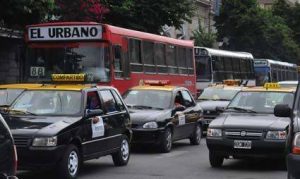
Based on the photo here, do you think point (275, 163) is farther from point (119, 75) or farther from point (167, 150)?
point (119, 75)

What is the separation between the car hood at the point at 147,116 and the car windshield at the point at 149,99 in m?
0.46

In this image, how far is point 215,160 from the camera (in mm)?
12859

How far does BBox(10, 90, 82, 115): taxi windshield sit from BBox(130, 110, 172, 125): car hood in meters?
3.39

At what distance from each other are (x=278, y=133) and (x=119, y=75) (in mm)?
7683

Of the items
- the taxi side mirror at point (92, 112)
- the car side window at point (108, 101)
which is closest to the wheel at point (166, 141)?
the car side window at point (108, 101)

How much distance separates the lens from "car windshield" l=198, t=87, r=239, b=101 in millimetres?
21391

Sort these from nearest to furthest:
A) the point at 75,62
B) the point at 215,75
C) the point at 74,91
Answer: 1. the point at 74,91
2. the point at 75,62
3. the point at 215,75

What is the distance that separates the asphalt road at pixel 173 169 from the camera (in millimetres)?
11641

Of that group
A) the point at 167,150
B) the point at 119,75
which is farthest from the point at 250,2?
the point at 167,150

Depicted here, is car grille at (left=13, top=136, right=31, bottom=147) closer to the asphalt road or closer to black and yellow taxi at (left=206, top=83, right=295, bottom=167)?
the asphalt road

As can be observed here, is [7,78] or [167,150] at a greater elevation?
[7,78]

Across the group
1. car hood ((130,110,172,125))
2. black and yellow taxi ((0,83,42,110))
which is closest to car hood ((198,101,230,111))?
car hood ((130,110,172,125))

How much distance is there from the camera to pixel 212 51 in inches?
1144

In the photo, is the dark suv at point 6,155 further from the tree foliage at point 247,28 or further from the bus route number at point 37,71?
the tree foliage at point 247,28
